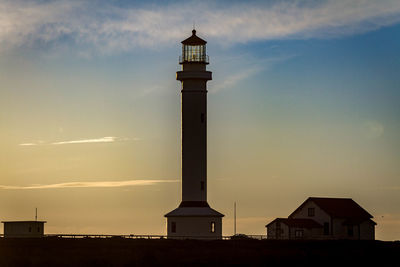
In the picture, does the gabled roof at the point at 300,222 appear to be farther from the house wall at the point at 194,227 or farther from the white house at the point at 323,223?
the house wall at the point at 194,227

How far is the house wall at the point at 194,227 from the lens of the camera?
256 feet

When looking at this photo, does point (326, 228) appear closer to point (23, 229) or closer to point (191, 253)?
point (23, 229)

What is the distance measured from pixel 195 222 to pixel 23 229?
1834 centimetres

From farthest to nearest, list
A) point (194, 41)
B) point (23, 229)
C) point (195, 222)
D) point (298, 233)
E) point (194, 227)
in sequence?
1. point (23, 229)
2. point (298, 233)
3. point (194, 41)
4. point (194, 227)
5. point (195, 222)

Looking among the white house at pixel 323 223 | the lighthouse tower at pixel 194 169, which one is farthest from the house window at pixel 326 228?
the lighthouse tower at pixel 194 169

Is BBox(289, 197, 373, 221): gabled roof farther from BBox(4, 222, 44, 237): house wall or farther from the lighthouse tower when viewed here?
BBox(4, 222, 44, 237): house wall

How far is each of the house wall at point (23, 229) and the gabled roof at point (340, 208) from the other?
791 inches

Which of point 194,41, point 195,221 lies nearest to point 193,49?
point 194,41

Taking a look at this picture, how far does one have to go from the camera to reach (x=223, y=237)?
7931 cm

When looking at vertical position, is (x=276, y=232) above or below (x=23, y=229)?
below

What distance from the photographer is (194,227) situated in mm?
78188

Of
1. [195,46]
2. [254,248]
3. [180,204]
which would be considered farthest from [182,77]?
[254,248]

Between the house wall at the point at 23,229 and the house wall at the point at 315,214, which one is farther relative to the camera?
the house wall at the point at 23,229

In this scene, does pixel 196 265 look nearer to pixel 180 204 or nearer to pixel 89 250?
pixel 89 250
